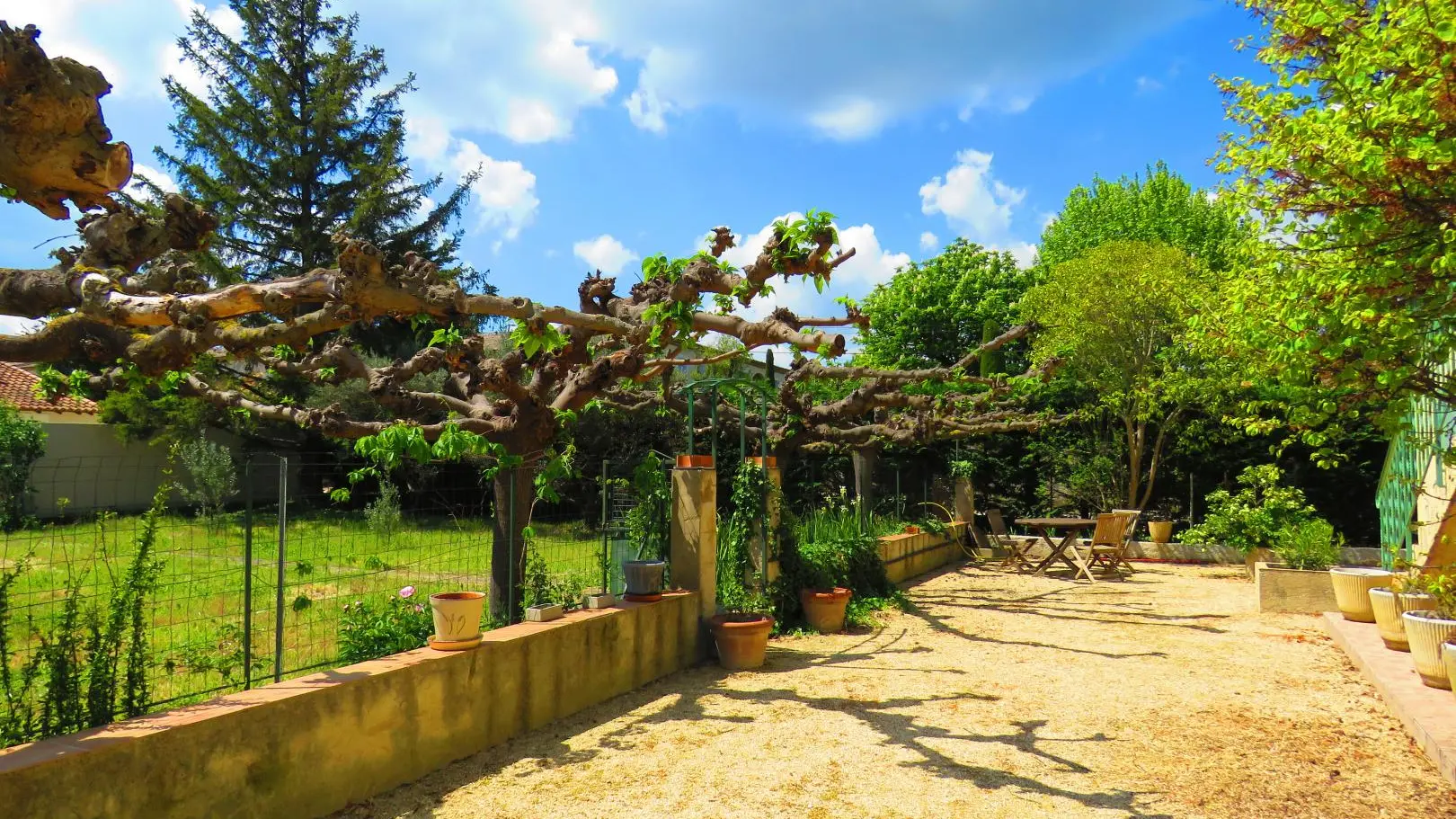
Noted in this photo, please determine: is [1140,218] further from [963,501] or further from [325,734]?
[325,734]

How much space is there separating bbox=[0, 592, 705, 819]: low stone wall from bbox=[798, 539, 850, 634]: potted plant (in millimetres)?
2456

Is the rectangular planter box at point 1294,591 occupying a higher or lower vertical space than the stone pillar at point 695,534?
lower

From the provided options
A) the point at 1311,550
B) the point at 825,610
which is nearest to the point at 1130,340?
the point at 1311,550

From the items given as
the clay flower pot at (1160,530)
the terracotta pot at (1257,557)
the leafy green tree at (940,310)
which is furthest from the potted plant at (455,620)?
the leafy green tree at (940,310)

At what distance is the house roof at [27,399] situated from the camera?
729 inches

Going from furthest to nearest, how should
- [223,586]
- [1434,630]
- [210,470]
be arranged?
1. [210,470]
2. [223,586]
3. [1434,630]

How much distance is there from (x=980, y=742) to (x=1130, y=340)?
10.7 metres

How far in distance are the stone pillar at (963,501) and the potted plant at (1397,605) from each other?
7300mm

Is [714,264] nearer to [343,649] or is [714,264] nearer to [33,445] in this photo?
[343,649]

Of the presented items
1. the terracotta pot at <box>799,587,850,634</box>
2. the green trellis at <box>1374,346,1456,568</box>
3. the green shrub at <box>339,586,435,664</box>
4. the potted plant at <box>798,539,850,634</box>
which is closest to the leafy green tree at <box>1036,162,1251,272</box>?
the green trellis at <box>1374,346,1456,568</box>

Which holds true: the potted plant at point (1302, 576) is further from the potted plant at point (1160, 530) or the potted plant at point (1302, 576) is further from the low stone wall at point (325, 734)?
the low stone wall at point (325, 734)

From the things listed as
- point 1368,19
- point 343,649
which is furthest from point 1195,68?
point 343,649

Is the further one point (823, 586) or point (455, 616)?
point (823, 586)

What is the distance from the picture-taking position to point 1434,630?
16.4 ft
